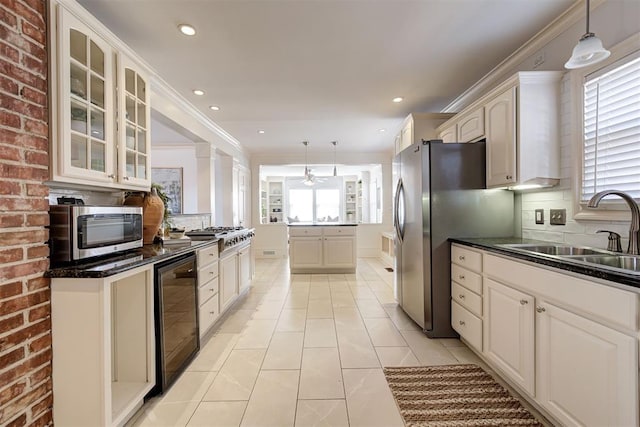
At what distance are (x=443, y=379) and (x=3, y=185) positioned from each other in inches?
103

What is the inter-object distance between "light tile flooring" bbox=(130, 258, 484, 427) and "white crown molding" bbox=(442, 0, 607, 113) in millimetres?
2532

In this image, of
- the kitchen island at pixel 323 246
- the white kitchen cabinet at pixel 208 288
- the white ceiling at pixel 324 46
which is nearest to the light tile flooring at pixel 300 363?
the white kitchen cabinet at pixel 208 288

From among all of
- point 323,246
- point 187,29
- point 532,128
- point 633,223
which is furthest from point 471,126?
point 323,246

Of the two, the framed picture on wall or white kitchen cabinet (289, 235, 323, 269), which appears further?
the framed picture on wall

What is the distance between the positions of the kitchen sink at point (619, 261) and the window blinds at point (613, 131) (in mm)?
390

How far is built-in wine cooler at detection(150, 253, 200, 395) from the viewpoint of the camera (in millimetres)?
1791

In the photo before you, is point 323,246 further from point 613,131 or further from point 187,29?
point 613,131

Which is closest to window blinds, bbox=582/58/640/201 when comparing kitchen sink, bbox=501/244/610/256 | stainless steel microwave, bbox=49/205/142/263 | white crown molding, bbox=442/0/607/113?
kitchen sink, bbox=501/244/610/256

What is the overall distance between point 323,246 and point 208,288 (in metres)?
2.84

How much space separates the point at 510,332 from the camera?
1.77m

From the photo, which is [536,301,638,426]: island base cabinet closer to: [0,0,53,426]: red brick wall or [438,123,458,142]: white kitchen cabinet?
[438,123,458,142]: white kitchen cabinet

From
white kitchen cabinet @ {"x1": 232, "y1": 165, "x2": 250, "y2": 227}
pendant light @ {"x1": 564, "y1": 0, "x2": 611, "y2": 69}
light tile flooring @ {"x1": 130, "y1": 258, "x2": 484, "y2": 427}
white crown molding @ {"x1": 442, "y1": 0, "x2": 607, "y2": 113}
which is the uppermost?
white crown molding @ {"x1": 442, "y1": 0, "x2": 607, "y2": 113}

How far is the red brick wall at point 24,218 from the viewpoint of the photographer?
124 centimetres

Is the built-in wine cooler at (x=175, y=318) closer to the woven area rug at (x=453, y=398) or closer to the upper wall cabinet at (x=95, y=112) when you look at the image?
the upper wall cabinet at (x=95, y=112)
